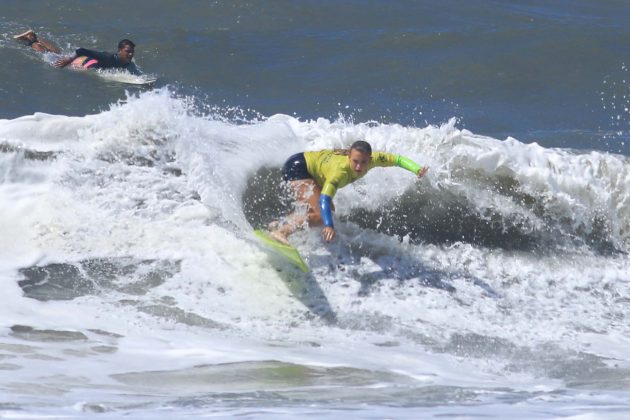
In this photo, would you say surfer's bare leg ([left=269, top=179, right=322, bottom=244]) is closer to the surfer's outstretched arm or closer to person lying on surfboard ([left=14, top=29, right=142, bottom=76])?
the surfer's outstretched arm

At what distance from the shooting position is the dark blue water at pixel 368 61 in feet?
44.9

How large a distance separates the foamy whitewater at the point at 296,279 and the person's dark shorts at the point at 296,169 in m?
0.48

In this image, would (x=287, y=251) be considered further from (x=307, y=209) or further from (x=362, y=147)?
(x=362, y=147)

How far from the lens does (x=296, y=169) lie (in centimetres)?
830

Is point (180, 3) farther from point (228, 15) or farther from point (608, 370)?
point (608, 370)

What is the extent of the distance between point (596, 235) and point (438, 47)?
23.7 ft

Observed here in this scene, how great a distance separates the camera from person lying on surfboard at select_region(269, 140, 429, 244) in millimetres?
7879

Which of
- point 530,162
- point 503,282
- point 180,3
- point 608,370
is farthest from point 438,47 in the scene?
point 608,370

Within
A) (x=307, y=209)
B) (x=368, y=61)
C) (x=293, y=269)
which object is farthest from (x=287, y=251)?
(x=368, y=61)

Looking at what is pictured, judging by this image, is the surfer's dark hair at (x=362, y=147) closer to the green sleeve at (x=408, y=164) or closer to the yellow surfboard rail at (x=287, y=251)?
the green sleeve at (x=408, y=164)

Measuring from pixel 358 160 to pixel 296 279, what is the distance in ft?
3.46

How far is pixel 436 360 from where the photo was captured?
256 inches

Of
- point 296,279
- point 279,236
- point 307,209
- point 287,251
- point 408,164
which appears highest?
point 408,164

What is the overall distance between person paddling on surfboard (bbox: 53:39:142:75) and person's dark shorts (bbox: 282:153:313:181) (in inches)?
246
